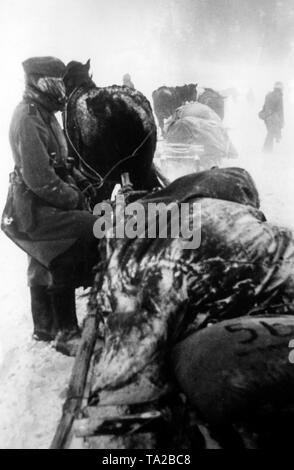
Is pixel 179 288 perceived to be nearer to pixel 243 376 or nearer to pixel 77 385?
pixel 243 376

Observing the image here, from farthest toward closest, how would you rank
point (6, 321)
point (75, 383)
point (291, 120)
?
point (291, 120) < point (6, 321) < point (75, 383)

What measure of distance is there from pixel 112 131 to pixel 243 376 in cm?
154

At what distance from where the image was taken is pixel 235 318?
4.82 feet

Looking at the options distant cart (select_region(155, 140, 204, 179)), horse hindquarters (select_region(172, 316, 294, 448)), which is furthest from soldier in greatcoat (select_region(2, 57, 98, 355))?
distant cart (select_region(155, 140, 204, 179))

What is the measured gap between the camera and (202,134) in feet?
27.4

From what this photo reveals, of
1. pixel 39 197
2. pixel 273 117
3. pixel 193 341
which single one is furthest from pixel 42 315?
pixel 273 117

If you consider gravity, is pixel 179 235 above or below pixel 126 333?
above

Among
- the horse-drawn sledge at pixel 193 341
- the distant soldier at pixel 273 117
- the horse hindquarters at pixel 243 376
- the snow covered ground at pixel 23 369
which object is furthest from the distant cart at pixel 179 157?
the horse hindquarters at pixel 243 376

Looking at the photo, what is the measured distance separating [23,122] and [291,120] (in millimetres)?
21718

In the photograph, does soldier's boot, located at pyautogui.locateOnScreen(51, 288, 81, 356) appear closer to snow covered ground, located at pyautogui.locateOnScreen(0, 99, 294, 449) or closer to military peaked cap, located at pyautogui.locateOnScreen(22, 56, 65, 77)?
snow covered ground, located at pyautogui.locateOnScreen(0, 99, 294, 449)

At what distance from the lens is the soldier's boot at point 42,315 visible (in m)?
2.79

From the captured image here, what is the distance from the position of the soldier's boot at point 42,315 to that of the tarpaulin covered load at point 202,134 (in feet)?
20.7
